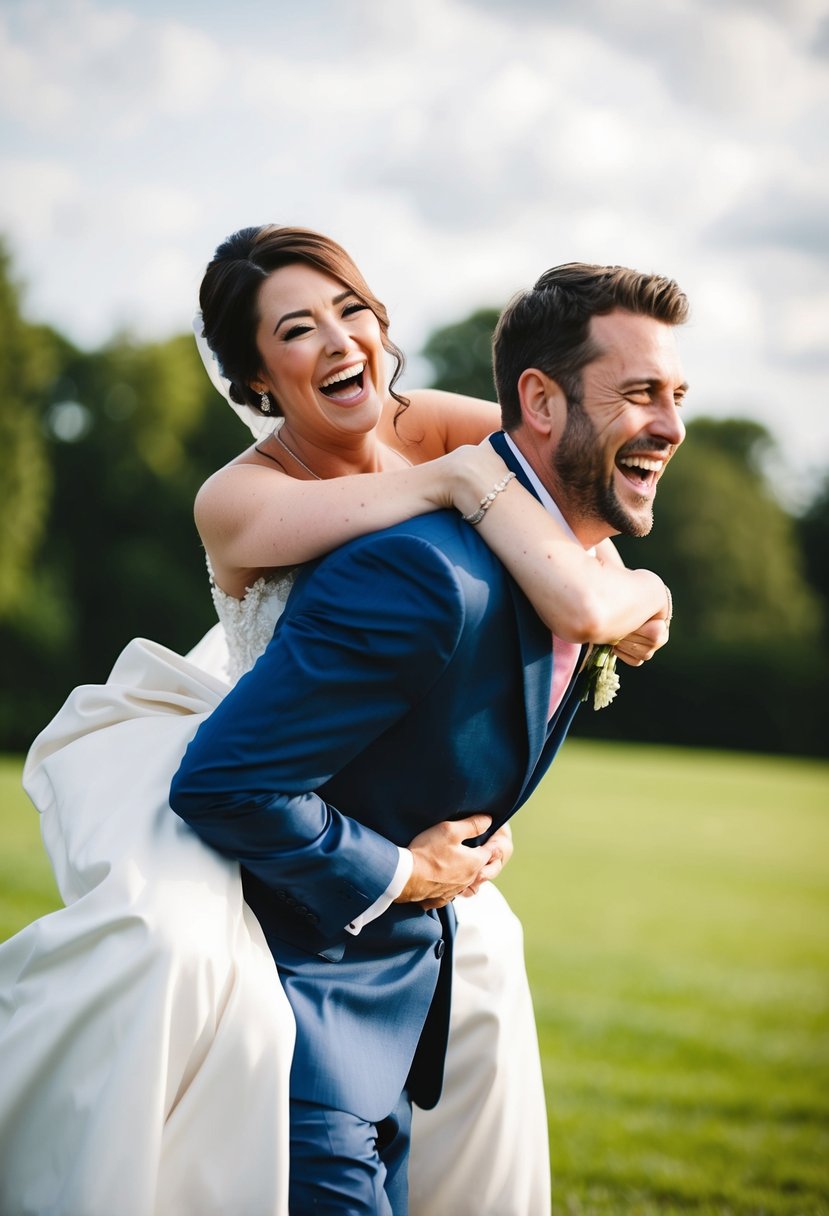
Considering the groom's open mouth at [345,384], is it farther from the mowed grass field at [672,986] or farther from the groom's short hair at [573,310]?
the mowed grass field at [672,986]

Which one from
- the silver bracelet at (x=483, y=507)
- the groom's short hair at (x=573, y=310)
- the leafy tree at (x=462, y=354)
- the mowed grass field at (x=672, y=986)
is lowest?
the mowed grass field at (x=672, y=986)

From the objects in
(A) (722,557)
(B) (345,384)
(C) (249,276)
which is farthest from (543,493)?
(A) (722,557)

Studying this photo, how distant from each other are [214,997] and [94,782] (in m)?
0.70

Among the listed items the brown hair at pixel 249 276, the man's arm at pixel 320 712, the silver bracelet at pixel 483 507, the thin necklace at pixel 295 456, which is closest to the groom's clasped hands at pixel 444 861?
the man's arm at pixel 320 712

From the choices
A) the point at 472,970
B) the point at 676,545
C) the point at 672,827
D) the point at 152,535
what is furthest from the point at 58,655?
the point at 472,970

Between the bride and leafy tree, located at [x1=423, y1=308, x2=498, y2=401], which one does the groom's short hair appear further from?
leafy tree, located at [x1=423, y1=308, x2=498, y2=401]

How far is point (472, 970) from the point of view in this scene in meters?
3.77

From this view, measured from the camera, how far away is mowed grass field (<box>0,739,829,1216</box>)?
6.81m

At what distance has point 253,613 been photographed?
370 centimetres

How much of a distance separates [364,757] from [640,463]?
3.21ft

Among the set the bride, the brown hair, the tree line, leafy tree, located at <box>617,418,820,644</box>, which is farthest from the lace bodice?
leafy tree, located at <box>617,418,820,644</box>

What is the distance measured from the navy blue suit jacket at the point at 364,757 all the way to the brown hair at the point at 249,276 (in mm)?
996

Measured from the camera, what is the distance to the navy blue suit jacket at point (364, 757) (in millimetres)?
2777

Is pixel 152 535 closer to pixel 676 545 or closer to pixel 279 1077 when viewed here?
pixel 676 545
